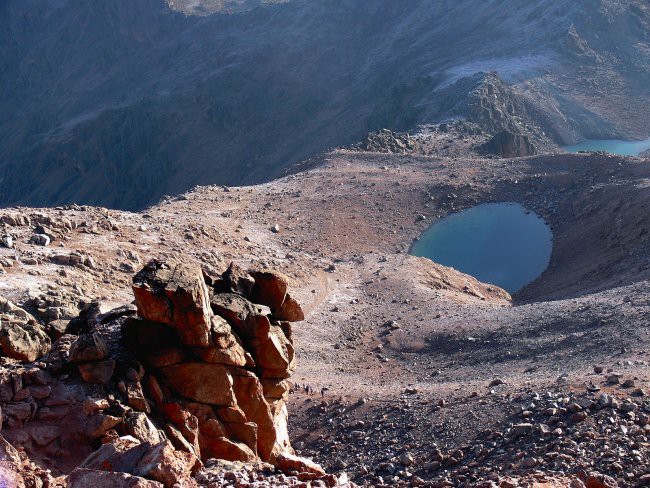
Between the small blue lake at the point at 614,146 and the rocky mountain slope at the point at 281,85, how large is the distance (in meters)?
1.29

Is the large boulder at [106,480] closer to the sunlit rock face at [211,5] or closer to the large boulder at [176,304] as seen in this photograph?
the large boulder at [176,304]

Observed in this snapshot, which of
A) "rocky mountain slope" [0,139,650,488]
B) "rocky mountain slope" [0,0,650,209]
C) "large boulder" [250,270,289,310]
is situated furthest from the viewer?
"rocky mountain slope" [0,0,650,209]

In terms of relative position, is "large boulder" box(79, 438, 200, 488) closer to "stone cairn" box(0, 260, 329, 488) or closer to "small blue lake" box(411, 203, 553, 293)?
"stone cairn" box(0, 260, 329, 488)

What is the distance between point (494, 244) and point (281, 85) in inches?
2126

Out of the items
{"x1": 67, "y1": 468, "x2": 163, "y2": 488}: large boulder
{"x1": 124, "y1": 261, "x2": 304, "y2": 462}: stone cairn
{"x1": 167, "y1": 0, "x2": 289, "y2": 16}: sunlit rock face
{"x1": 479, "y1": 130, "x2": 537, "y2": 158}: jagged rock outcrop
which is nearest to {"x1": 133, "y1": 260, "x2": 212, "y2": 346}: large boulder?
{"x1": 124, "y1": 261, "x2": 304, "y2": 462}: stone cairn

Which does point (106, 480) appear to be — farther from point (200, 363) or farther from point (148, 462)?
point (200, 363)

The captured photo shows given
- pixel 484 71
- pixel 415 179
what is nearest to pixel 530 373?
pixel 415 179

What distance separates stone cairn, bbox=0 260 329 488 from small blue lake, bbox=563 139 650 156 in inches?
1870

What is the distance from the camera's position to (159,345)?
1039 cm

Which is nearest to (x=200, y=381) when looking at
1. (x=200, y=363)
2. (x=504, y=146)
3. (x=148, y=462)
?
(x=200, y=363)

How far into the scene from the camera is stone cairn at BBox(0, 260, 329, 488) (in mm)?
8391

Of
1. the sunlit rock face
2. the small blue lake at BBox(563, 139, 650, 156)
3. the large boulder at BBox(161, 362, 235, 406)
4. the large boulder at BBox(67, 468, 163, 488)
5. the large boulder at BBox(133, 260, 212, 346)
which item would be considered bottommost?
the small blue lake at BBox(563, 139, 650, 156)

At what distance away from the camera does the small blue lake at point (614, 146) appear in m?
54.5

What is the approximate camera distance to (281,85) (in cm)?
8312
